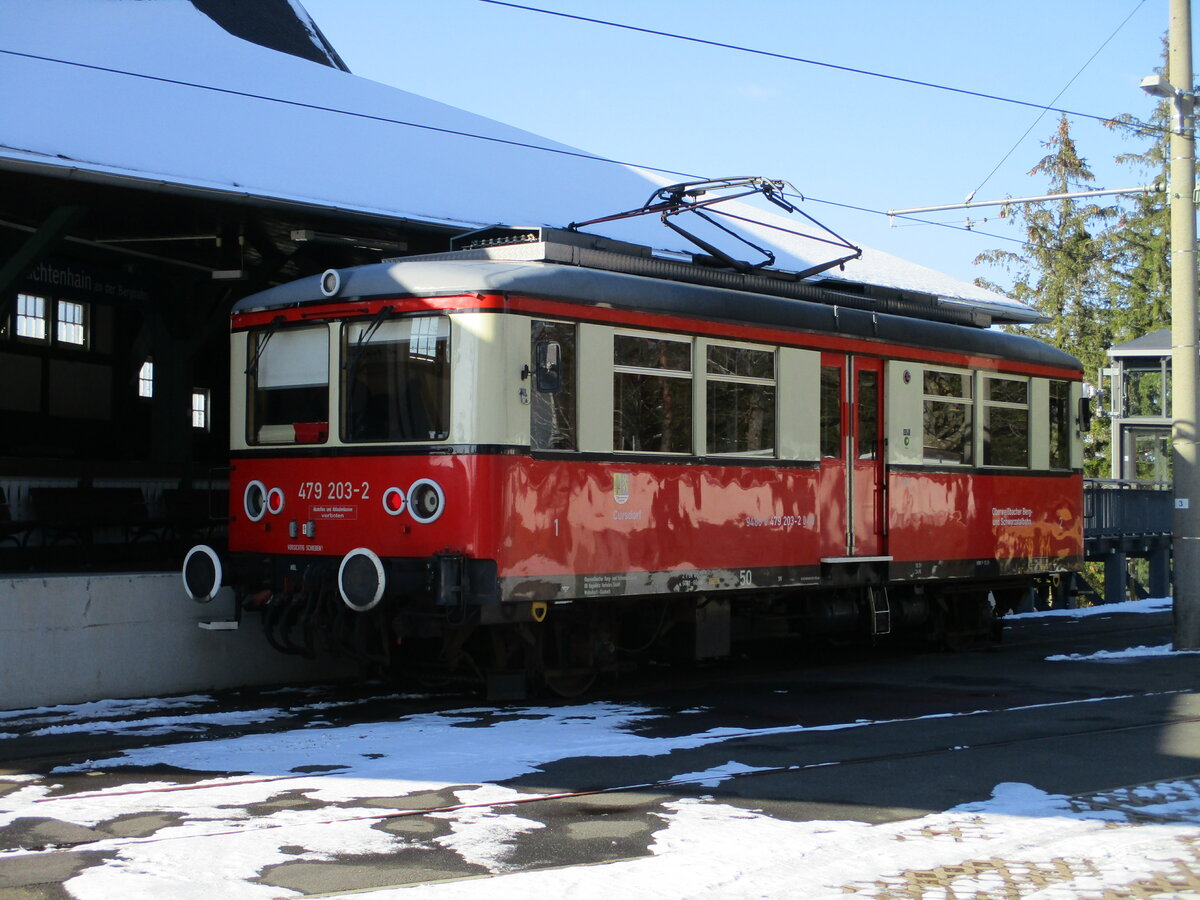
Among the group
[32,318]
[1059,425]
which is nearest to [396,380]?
[1059,425]

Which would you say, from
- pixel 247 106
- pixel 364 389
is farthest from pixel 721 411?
pixel 247 106

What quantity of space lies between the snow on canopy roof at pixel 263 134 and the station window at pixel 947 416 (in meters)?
3.57

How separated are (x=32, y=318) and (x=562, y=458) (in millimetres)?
9692

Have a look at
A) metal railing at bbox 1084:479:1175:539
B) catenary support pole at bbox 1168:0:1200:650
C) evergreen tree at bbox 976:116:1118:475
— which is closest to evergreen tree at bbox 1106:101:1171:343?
evergreen tree at bbox 976:116:1118:475

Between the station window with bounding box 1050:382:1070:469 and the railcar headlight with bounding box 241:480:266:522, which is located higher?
the station window with bounding box 1050:382:1070:469

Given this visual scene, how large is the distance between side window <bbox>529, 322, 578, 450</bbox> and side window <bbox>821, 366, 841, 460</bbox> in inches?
113

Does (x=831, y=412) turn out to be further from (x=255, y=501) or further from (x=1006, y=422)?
(x=255, y=501)

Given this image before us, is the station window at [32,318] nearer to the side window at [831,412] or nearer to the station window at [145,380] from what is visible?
the station window at [145,380]

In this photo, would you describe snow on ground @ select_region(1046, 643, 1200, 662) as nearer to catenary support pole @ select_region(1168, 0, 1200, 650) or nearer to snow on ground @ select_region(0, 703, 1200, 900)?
catenary support pole @ select_region(1168, 0, 1200, 650)

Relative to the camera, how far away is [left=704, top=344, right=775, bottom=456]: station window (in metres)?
11.3

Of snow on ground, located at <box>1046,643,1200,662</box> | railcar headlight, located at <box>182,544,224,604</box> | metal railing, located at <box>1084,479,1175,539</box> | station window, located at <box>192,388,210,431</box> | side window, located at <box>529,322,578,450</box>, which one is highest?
station window, located at <box>192,388,210,431</box>

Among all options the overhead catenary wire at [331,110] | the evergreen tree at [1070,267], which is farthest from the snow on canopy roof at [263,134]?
the evergreen tree at [1070,267]

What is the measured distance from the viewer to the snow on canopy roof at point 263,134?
39.1 feet

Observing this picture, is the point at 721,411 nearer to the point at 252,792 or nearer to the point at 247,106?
the point at 252,792
